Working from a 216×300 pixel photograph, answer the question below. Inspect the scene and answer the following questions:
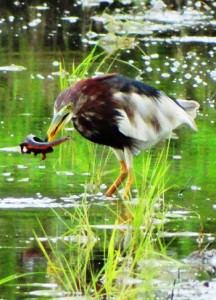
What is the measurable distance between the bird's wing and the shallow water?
0.40 metres

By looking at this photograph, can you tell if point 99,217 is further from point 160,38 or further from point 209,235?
point 160,38

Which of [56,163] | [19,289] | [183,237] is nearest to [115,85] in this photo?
[56,163]

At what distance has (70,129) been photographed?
10.9 meters

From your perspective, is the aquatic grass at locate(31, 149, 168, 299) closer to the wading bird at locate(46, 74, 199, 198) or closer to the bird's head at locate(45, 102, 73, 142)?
the bird's head at locate(45, 102, 73, 142)

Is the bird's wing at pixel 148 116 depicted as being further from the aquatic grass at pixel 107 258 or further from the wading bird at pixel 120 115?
the aquatic grass at pixel 107 258

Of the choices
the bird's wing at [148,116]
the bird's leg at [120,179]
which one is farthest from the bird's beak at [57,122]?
the bird's leg at [120,179]

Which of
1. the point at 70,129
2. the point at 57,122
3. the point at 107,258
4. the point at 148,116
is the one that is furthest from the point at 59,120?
the point at 70,129

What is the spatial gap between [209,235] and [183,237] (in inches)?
6.6

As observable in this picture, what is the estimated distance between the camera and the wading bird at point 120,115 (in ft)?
27.7

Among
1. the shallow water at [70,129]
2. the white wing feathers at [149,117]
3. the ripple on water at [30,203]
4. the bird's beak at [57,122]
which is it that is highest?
the bird's beak at [57,122]

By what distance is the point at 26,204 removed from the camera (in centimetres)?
818

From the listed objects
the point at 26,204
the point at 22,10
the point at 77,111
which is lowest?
→ the point at 22,10

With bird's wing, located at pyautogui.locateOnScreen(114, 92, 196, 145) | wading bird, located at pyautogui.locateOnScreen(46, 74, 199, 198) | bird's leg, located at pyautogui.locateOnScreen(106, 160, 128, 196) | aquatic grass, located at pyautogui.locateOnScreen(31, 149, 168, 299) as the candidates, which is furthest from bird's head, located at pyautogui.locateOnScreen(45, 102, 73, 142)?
aquatic grass, located at pyautogui.locateOnScreen(31, 149, 168, 299)

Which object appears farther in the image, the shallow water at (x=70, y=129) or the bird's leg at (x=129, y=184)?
the bird's leg at (x=129, y=184)
